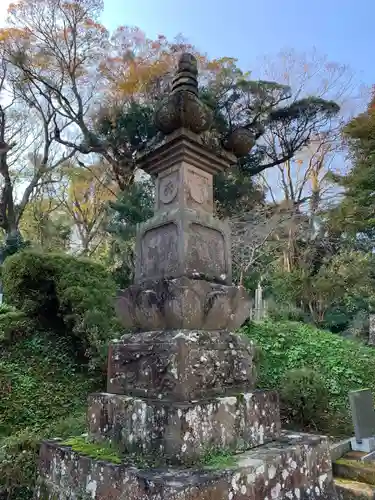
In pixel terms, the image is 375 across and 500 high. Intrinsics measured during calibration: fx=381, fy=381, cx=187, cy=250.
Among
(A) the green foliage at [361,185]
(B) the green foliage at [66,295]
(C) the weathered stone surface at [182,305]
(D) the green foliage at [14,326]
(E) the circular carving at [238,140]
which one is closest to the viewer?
(C) the weathered stone surface at [182,305]

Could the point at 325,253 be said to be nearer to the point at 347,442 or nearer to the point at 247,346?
the point at 347,442

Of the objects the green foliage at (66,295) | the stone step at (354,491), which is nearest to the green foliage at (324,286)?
the green foliage at (66,295)

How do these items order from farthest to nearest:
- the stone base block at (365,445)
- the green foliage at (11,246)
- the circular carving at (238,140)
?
the green foliage at (11,246) → the stone base block at (365,445) → the circular carving at (238,140)

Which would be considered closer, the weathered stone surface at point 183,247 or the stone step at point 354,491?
the weathered stone surface at point 183,247

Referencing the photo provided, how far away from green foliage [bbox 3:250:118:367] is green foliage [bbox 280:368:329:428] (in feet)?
9.92

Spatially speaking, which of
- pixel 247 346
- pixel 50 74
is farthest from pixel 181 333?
pixel 50 74

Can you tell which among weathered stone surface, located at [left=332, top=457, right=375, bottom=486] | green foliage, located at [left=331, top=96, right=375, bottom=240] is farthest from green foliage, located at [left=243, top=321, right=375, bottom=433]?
green foliage, located at [left=331, top=96, right=375, bottom=240]

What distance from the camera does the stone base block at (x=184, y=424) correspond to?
2.20 meters

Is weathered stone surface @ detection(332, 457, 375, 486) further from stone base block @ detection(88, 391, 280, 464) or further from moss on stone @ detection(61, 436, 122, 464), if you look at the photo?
moss on stone @ detection(61, 436, 122, 464)

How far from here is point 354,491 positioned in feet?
11.9

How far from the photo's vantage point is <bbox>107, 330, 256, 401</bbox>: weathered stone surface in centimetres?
245

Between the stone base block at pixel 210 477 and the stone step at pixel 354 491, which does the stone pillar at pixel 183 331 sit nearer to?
the stone base block at pixel 210 477

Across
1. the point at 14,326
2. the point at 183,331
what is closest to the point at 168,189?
the point at 183,331

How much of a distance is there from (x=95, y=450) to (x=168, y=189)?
1.99 m
